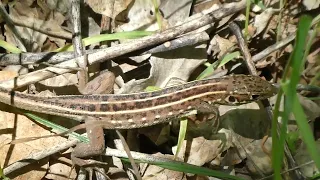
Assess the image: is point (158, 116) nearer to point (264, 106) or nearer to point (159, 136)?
point (159, 136)

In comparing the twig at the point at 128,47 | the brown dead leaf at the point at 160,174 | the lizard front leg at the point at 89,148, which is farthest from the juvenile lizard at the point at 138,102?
the brown dead leaf at the point at 160,174

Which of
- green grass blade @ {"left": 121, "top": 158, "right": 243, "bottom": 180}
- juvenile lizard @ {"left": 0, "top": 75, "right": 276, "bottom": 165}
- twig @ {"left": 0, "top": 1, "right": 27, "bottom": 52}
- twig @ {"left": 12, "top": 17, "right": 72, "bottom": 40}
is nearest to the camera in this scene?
green grass blade @ {"left": 121, "top": 158, "right": 243, "bottom": 180}

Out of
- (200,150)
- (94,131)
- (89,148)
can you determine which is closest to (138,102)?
(94,131)

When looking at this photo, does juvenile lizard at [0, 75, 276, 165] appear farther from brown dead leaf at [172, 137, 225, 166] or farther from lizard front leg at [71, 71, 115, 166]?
brown dead leaf at [172, 137, 225, 166]

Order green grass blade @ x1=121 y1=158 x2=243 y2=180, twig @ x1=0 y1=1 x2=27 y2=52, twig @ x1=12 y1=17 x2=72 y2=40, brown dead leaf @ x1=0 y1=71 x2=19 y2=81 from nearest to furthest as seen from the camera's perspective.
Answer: green grass blade @ x1=121 y1=158 x2=243 y2=180 < brown dead leaf @ x1=0 y1=71 x2=19 y2=81 < twig @ x1=0 y1=1 x2=27 y2=52 < twig @ x1=12 y1=17 x2=72 y2=40

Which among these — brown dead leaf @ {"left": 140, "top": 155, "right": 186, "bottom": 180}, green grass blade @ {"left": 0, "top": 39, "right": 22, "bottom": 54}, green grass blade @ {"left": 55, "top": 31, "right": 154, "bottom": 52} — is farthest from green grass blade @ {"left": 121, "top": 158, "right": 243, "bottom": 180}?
green grass blade @ {"left": 0, "top": 39, "right": 22, "bottom": 54}

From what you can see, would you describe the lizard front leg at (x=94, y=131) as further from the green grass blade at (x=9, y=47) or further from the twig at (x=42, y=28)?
the green grass blade at (x=9, y=47)

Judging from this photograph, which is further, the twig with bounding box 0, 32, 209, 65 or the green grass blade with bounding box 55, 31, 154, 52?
the green grass blade with bounding box 55, 31, 154, 52

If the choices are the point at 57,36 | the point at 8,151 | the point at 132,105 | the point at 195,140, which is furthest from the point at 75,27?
the point at 195,140
